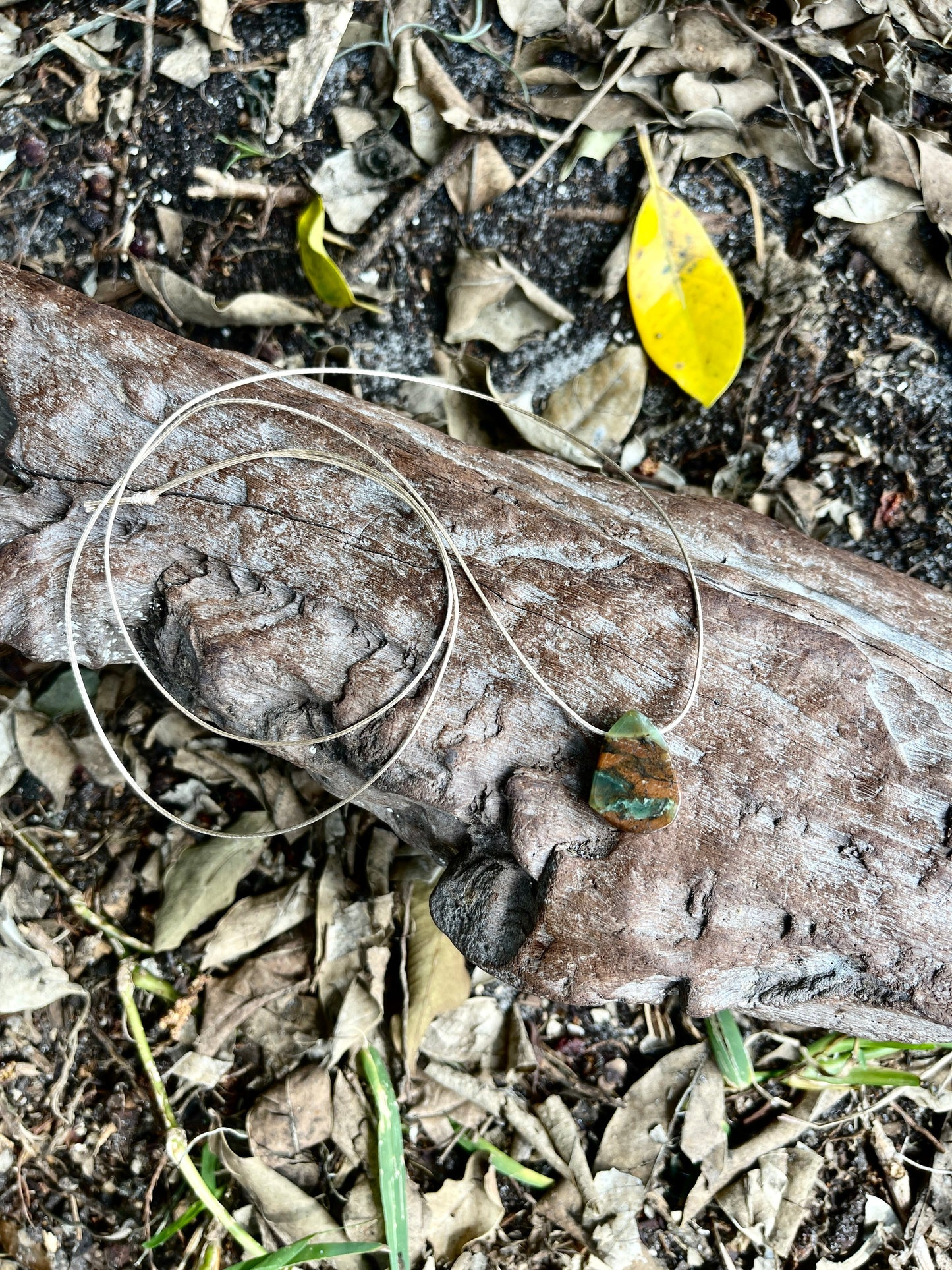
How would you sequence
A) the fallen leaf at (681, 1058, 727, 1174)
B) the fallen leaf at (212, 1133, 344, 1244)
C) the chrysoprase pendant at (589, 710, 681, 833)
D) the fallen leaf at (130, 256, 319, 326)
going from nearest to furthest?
the chrysoprase pendant at (589, 710, 681, 833) → the fallen leaf at (212, 1133, 344, 1244) → the fallen leaf at (681, 1058, 727, 1174) → the fallen leaf at (130, 256, 319, 326)

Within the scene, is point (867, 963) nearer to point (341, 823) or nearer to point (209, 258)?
point (341, 823)

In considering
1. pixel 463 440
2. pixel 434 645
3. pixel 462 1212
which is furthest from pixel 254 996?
pixel 463 440

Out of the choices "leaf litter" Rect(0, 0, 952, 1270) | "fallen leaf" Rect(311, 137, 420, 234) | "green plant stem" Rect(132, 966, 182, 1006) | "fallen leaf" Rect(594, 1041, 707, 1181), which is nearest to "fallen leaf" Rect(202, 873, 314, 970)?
"leaf litter" Rect(0, 0, 952, 1270)

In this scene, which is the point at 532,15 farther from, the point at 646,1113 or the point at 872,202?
the point at 646,1113

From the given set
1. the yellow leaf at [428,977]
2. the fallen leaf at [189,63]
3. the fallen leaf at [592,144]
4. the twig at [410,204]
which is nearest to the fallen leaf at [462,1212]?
the yellow leaf at [428,977]

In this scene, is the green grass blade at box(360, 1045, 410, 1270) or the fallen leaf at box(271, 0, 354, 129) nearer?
the green grass blade at box(360, 1045, 410, 1270)

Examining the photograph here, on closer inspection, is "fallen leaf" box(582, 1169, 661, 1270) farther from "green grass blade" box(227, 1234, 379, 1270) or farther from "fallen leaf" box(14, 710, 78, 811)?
"fallen leaf" box(14, 710, 78, 811)

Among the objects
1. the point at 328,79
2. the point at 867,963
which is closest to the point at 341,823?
the point at 867,963
